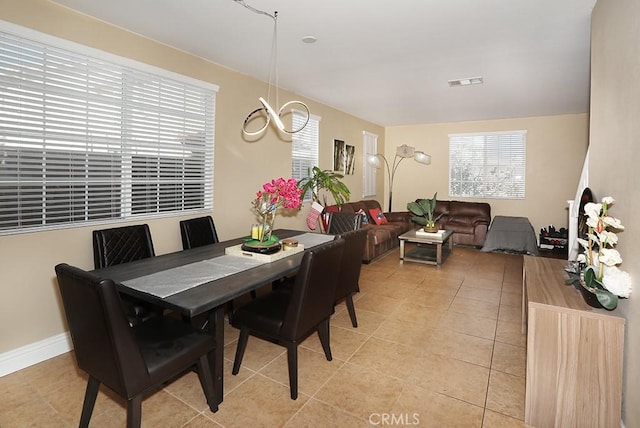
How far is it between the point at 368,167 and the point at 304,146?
243 cm

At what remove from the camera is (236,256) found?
8.64ft

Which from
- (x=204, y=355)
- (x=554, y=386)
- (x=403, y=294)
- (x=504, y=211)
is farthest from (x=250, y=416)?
(x=504, y=211)

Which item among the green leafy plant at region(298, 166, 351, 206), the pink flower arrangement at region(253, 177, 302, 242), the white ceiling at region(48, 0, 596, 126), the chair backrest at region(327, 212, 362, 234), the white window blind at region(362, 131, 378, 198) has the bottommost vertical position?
the chair backrest at region(327, 212, 362, 234)

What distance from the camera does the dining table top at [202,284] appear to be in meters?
1.69

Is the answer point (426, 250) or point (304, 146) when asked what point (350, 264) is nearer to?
point (304, 146)

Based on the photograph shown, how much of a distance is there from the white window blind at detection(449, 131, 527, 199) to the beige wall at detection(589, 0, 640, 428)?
5089 millimetres

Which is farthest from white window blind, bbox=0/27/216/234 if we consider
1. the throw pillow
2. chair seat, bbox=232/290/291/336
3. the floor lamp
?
the floor lamp

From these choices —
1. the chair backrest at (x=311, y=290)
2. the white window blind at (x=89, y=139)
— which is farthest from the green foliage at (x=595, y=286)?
the white window blind at (x=89, y=139)

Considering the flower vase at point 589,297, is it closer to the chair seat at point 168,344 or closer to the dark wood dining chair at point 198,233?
the chair seat at point 168,344

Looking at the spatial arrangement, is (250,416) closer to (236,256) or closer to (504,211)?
(236,256)

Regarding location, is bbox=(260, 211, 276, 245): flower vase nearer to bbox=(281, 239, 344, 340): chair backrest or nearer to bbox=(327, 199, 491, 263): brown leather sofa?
bbox=(281, 239, 344, 340): chair backrest

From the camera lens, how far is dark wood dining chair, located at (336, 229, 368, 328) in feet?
8.86

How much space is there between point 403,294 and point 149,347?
9.53 feet

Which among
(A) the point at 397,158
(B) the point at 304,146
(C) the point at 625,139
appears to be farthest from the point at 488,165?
(C) the point at 625,139
